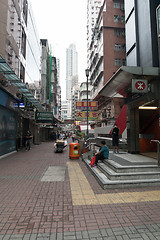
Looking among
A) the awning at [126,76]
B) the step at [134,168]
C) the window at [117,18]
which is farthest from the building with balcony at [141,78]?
the window at [117,18]

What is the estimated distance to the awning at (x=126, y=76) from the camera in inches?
291

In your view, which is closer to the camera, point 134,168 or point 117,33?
point 134,168

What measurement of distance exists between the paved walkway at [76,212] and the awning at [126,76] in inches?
201

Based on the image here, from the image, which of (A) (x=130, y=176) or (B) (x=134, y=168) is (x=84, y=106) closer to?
(B) (x=134, y=168)

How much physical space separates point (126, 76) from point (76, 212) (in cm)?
686

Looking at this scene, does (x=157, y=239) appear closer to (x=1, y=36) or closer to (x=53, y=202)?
(x=53, y=202)

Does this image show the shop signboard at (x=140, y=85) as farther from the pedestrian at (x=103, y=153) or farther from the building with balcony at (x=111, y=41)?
the building with balcony at (x=111, y=41)

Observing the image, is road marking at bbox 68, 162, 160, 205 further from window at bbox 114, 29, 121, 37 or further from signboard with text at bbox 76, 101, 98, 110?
window at bbox 114, 29, 121, 37

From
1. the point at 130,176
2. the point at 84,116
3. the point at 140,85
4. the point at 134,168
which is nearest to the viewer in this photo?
the point at 130,176

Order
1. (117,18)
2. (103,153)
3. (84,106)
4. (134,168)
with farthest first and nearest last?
1. (117,18)
2. (84,106)
3. (103,153)
4. (134,168)

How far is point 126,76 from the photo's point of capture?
322 inches

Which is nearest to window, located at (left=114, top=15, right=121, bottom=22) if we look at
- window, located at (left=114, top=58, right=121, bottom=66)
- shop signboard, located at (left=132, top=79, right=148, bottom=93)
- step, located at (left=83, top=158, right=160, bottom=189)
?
window, located at (left=114, top=58, right=121, bottom=66)

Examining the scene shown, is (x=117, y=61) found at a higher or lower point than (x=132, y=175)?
higher

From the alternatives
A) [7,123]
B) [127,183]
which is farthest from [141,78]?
[7,123]
